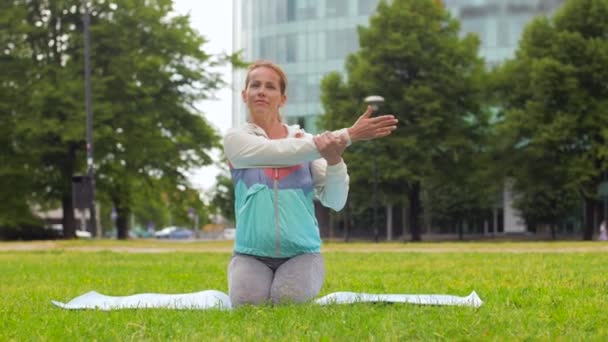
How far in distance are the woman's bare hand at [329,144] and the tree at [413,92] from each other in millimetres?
31244

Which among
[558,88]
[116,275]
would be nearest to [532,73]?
[558,88]

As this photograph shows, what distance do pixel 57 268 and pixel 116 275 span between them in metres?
2.21

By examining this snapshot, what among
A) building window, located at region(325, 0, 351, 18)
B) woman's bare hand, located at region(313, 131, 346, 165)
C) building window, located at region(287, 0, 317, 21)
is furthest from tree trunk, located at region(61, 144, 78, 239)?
woman's bare hand, located at region(313, 131, 346, 165)

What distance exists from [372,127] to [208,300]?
2244 mm

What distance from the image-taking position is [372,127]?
219 inches

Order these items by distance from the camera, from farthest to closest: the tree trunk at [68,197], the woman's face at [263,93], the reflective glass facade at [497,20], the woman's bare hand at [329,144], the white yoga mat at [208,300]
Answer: the reflective glass facade at [497,20], the tree trunk at [68,197], the woman's face at [263,93], the white yoga mat at [208,300], the woman's bare hand at [329,144]

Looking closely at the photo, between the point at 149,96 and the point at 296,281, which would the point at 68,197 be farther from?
the point at 296,281

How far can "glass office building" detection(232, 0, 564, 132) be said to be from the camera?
56062 mm

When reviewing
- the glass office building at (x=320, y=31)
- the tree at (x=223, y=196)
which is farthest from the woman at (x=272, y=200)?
the tree at (x=223, y=196)

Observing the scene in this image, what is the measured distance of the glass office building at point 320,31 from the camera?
5606 cm

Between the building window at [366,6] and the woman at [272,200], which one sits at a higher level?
the building window at [366,6]

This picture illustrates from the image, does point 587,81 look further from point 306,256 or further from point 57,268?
point 306,256

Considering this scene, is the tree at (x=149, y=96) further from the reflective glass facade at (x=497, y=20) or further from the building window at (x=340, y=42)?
the reflective glass facade at (x=497, y=20)

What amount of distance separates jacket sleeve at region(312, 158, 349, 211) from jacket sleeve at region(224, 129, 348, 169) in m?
0.28
